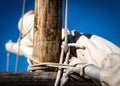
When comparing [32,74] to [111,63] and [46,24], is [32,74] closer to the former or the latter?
[46,24]

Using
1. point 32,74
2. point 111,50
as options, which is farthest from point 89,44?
point 32,74

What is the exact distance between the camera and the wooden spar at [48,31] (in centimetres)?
243

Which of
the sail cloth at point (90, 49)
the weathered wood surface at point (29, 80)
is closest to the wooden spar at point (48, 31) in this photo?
the sail cloth at point (90, 49)

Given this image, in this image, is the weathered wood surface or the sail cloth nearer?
the weathered wood surface

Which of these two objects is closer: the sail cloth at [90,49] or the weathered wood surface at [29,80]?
the weathered wood surface at [29,80]

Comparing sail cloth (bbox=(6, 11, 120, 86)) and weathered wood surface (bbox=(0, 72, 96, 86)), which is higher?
sail cloth (bbox=(6, 11, 120, 86))

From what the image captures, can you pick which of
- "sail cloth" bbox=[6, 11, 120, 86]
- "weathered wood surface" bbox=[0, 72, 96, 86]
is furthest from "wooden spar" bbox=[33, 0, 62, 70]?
"weathered wood surface" bbox=[0, 72, 96, 86]

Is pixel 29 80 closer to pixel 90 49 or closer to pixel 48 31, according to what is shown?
pixel 48 31

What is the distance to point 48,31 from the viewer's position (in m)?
2.46

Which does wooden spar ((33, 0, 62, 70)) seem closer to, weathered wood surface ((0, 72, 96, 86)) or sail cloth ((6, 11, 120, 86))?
sail cloth ((6, 11, 120, 86))

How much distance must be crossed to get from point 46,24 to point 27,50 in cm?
99

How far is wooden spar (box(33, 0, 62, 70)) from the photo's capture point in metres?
2.43

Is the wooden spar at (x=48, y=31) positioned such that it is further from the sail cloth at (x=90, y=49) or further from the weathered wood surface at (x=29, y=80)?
the weathered wood surface at (x=29, y=80)

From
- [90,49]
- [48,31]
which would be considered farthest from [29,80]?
[90,49]
